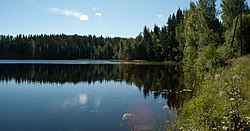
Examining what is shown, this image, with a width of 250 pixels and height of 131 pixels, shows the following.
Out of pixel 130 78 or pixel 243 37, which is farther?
pixel 130 78

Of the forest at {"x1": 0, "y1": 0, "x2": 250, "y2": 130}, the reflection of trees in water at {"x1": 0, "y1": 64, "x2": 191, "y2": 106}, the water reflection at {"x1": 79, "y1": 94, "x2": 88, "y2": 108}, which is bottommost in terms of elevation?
the water reflection at {"x1": 79, "y1": 94, "x2": 88, "y2": 108}

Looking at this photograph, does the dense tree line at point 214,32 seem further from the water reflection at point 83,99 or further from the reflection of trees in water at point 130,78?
the water reflection at point 83,99

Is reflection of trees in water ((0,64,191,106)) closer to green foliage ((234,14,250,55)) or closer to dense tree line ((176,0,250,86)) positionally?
dense tree line ((176,0,250,86))

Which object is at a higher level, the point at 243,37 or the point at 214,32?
the point at 214,32

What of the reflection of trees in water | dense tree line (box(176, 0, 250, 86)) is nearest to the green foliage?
dense tree line (box(176, 0, 250, 86))

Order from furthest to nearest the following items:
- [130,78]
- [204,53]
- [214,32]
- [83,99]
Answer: [214,32] < [130,78] < [204,53] < [83,99]

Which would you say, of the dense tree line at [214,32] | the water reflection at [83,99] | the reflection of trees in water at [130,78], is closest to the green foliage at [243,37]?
the dense tree line at [214,32]

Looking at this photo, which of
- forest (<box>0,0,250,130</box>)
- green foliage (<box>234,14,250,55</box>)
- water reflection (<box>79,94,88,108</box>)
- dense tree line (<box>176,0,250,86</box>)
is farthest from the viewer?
green foliage (<box>234,14,250,55</box>)

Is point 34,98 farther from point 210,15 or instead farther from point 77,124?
point 210,15

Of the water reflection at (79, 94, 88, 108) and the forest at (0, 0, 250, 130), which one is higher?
the forest at (0, 0, 250, 130)

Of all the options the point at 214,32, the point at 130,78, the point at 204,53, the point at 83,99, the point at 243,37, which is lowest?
the point at 83,99

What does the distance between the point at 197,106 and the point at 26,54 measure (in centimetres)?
16494

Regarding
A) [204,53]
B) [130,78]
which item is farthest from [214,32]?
[130,78]

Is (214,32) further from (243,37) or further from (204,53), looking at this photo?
(204,53)
